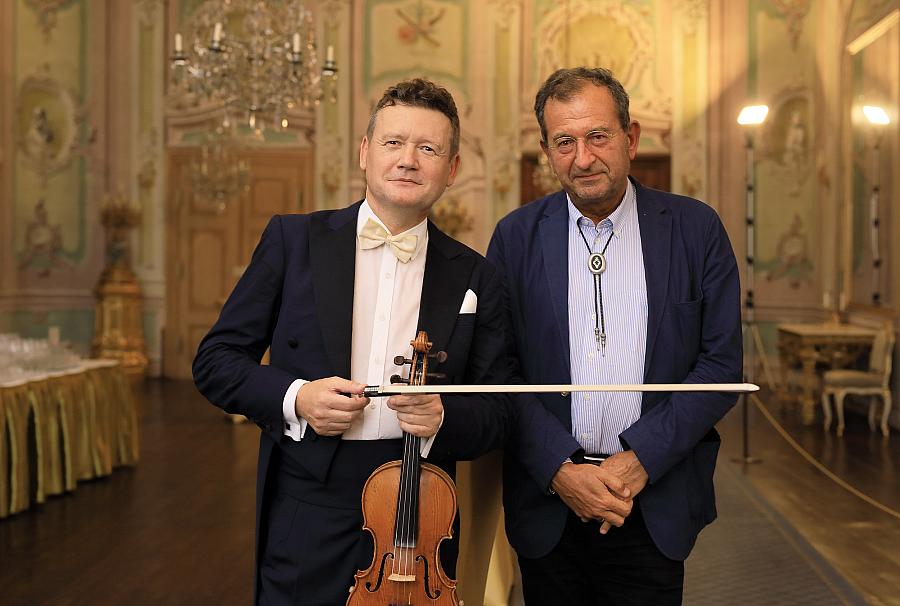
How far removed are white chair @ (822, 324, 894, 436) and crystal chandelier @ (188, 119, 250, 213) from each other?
610 cm

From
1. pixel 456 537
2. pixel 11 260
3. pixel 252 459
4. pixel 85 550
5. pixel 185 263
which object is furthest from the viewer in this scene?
pixel 185 263

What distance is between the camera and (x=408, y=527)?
1.64 meters

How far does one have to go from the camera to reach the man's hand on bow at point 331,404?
5.33 feet

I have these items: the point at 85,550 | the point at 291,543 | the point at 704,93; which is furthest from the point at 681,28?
the point at 291,543

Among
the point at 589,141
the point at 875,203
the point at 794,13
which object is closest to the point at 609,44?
the point at 794,13

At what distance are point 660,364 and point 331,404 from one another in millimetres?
767

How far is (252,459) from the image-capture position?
6.69 m

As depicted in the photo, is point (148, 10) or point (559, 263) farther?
point (148, 10)

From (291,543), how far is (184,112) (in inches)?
390

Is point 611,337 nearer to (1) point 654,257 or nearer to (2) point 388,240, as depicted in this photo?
(1) point 654,257

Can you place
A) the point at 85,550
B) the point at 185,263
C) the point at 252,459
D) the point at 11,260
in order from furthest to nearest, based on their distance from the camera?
the point at 185,263
the point at 11,260
the point at 252,459
the point at 85,550

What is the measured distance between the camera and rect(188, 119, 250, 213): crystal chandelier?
10234 mm

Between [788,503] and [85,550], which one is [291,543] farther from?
[788,503]

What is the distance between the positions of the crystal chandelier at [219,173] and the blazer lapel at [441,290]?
8643 millimetres
